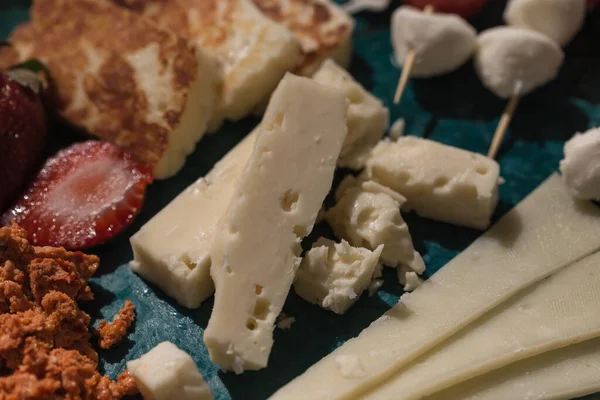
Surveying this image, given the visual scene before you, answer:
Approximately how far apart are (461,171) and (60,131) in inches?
79.4

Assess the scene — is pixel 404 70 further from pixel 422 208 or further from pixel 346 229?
pixel 346 229

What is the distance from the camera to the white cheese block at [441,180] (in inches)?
101

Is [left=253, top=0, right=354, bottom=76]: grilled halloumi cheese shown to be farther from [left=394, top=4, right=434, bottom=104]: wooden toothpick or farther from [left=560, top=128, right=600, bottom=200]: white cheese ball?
[left=560, top=128, right=600, bottom=200]: white cheese ball

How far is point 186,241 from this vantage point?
241cm

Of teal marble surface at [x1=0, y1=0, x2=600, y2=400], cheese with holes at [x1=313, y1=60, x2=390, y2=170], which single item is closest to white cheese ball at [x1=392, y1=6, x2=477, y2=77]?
teal marble surface at [x1=0, y1=0, x2=600, y2=400]

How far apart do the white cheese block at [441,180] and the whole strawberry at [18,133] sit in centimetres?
154

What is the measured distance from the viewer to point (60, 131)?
10.3 ft

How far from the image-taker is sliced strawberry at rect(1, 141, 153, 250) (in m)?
2.56

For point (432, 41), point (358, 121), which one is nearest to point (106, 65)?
point (358, 121)

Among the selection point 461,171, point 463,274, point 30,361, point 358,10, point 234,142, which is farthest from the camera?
point 358,10

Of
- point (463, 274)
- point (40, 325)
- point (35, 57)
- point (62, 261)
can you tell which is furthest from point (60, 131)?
point (463, 274)

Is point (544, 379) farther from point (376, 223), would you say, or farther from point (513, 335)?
point (376, 223)

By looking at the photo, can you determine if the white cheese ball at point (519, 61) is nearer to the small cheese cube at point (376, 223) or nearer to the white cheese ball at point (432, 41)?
the white cheese ball at point (432, 41)

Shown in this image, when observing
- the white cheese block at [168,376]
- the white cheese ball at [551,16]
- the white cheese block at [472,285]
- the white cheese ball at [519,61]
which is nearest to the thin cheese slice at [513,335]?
the white cheese block at [472,285]
